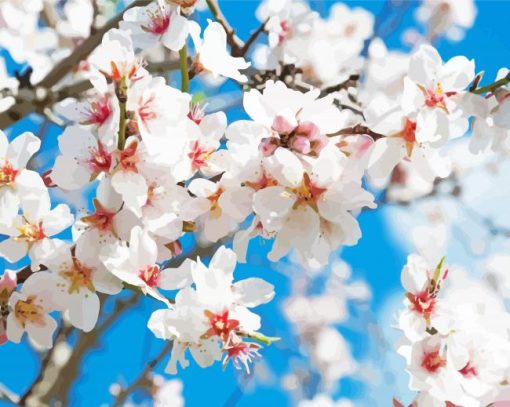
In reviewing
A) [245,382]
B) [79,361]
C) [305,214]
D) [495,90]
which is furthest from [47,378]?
[495,90]

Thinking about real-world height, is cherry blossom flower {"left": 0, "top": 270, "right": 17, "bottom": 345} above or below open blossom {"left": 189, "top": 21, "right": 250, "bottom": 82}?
below

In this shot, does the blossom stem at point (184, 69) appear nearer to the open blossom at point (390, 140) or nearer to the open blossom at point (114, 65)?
the open blossom at point (114, 65)

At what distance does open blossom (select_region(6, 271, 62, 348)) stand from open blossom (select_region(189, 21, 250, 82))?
437 mm

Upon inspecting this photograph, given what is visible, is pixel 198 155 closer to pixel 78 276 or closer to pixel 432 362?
pixel 78 276

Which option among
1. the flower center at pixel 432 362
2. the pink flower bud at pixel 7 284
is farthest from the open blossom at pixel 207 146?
the flower center at pixel 432 362

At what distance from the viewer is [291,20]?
2.38 metres

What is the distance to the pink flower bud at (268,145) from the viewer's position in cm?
111

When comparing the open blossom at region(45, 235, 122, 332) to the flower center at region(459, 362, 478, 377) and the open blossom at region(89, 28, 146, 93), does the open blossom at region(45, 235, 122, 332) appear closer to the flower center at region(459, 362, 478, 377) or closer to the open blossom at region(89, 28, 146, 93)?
the open blossom at region(89, 28, 146, 93)

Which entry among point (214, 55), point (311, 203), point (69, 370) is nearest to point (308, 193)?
point (311, 203)

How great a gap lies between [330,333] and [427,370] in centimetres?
416

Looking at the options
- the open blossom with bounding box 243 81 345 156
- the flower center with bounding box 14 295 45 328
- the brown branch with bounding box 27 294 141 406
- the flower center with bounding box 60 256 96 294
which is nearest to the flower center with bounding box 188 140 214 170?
the open blossom with bounding box 243 81 345 156

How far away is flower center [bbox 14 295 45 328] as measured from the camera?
1.24 metres

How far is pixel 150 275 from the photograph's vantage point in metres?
1.19

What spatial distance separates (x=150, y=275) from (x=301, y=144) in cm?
31
